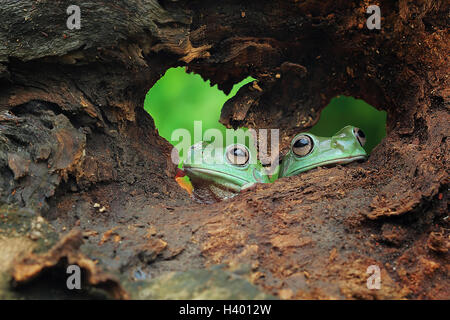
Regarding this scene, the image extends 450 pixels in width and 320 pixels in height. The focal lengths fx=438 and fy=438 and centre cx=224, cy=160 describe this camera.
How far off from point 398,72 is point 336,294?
72.1 inches

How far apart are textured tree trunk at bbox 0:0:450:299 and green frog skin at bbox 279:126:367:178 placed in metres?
0.34

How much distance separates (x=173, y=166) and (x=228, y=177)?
1.59 ft

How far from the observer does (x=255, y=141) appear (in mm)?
3691

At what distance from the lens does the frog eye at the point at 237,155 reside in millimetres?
3492

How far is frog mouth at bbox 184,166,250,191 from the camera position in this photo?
11.2ft

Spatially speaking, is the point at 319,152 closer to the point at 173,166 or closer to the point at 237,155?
the point at 237,155

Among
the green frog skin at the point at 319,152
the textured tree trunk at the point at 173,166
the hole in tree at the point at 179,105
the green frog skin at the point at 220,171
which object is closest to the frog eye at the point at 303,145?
the green frog skin at the point at 319,152

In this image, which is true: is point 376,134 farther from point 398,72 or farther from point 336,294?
point 336,294

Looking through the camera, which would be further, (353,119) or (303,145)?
(353,119)

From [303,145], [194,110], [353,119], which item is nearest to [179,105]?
[194,110]

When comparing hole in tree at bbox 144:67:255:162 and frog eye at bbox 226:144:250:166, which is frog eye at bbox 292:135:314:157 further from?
hole in tree at bbox 144:67:255:162

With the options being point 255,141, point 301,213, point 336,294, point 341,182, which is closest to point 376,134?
point 255,141

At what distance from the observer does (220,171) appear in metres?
3.42

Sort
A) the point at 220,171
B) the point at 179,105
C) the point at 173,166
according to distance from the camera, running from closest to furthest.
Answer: the point at 173,166 → the point at 220,171 → the point at 179,105
